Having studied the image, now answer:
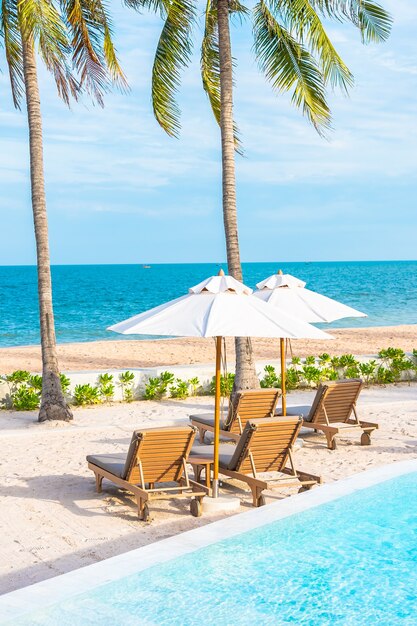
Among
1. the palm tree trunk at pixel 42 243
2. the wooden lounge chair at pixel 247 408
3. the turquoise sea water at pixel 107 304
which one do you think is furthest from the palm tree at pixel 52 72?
the turquoise sea water at pixel 107 304

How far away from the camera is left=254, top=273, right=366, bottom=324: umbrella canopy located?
9.66m

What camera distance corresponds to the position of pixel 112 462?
7.52 metres

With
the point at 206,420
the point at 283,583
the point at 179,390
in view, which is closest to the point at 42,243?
the point at 179,390

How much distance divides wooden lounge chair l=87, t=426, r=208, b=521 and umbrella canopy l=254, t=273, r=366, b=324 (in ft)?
9.73

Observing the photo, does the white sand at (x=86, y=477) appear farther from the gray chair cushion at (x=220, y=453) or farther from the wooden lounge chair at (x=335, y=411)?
the gray chair cushion at (x=220, y=453)

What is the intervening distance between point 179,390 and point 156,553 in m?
7.85

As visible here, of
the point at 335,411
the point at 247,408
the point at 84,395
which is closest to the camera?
the point at 247,408

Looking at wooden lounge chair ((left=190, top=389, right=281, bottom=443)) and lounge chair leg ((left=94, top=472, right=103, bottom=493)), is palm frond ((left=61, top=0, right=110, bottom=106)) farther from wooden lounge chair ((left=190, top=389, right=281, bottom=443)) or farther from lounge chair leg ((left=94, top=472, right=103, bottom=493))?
lounge chair leg ((left=94, top=472, right=103, bottom=493))

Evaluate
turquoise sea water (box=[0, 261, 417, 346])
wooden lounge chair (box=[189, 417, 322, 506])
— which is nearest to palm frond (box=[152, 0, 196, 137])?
wooden lounge chair (box=[189, 417, 322, 506])

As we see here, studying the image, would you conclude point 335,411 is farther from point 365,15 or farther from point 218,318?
point 365,15

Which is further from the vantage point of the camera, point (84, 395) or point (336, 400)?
point (84, 395)

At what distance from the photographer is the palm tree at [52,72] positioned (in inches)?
444

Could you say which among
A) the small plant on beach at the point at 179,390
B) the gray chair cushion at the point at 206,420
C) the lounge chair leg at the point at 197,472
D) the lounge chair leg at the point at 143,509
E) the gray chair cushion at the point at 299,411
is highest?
the small plant on beach at the point at 179,390

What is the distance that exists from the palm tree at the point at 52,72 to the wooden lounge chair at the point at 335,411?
368 centimetres
